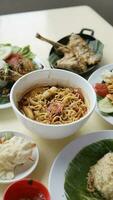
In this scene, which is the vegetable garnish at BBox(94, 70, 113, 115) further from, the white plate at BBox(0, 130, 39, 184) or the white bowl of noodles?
the white plate at BBox(0, 130, 39, 184)

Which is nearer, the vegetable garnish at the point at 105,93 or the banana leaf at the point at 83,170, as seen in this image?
the banana leaf at the point at 83,170

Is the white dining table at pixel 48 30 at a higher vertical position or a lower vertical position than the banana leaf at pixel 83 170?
higher

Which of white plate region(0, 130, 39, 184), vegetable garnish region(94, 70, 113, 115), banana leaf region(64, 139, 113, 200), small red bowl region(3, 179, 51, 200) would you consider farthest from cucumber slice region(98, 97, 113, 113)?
small red bowl region(3, 179, 51, 200)

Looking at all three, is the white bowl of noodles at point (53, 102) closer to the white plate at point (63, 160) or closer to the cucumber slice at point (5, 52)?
the white plate at point (63, 160)

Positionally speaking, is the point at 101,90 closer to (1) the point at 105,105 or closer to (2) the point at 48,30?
(1) the point at 105,105

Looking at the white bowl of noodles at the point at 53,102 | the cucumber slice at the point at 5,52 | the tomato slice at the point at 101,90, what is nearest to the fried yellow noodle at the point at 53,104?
the white bowl of noodles at the point at 53,102

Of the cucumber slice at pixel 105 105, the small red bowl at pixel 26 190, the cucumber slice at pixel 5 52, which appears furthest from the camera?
the cucumber slice at pixel 5 52

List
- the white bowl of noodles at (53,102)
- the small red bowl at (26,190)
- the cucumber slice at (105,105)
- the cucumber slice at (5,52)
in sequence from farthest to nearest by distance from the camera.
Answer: the cucumber slice at (5,52)
the cucumber slice at (105,105)
the white bowl of noodles at (53,102)
the small red bowl at (26,190)

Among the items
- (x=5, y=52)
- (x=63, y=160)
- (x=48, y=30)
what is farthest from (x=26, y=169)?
(x=48, y=30)

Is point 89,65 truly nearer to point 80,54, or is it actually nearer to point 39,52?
point 80,54
